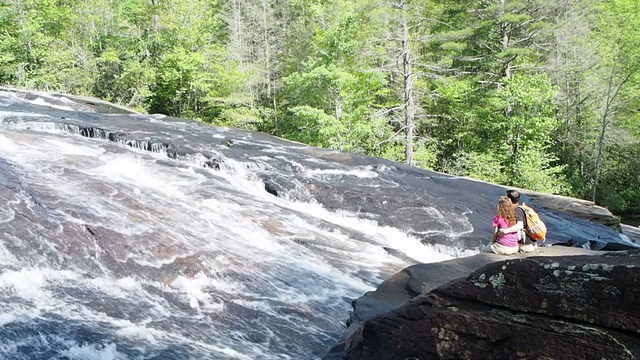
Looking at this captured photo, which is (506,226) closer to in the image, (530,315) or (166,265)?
(530,315)

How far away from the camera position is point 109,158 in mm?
11594

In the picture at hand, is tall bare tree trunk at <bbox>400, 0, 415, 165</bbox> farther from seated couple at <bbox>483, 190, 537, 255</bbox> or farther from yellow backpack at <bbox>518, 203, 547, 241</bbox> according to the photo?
yellow backpack at <bbox>518, 203, 547, 241</bbox>

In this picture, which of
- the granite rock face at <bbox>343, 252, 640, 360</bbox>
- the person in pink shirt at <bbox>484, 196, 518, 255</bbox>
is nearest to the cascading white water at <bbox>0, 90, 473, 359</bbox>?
the person in pink shirt at <bbox>484, 196, 518, 255</bbox>

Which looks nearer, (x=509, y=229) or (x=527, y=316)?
(x=527, y=316)

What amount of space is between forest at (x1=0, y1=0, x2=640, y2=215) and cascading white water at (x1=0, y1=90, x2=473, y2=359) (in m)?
13.1

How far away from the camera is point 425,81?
2688 cm

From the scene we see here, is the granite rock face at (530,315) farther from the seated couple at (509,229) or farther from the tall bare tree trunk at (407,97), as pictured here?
the tall bare tree trunk at (407,97)

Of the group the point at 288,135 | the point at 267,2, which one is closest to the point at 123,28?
the point at 267,2

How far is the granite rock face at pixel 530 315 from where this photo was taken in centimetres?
265

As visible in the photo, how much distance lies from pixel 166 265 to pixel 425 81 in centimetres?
2285

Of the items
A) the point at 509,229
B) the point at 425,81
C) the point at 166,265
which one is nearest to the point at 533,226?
the point at 509,229

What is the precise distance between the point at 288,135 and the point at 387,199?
17.5m

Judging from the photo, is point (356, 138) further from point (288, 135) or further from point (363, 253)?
point (363, 253)

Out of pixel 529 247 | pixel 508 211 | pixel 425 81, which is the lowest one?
pixel 529 247
